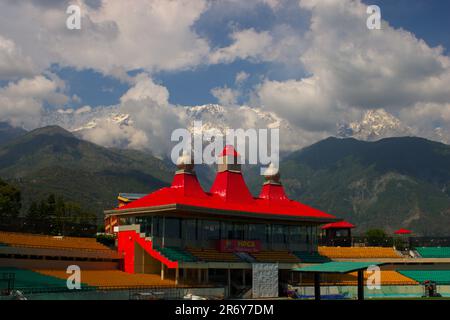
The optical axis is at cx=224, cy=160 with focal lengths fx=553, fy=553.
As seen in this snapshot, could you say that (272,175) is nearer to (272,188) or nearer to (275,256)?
(272,188)

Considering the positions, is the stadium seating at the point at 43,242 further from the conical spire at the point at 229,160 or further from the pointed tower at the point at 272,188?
the pointed tower at the point at 272,188

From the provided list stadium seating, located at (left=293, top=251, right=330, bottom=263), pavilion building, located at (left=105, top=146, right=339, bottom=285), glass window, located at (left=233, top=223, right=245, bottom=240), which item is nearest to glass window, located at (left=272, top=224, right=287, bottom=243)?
pavilion building, located at (left=105, top=146, right=339, bottom=285)

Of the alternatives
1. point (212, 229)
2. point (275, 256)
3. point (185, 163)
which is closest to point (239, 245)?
point (212, 229)

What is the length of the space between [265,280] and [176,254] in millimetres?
11455

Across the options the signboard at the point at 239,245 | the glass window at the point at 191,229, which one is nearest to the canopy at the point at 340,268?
the signboard at the point at 239,245

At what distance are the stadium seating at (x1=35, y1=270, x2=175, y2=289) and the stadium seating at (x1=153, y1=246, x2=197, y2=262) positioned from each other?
9.05 feet

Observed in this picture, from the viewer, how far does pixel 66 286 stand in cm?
5075

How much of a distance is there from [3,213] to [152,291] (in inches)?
2308

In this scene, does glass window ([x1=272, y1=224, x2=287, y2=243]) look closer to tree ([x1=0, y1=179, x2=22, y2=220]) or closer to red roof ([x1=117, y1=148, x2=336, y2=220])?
red roof ([x1=117, y1=148, x2=336, y2=220])

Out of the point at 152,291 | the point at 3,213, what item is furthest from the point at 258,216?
the point at 3,213

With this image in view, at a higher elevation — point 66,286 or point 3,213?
point 3,213

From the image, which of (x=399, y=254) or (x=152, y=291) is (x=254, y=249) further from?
(x=399, y=254)

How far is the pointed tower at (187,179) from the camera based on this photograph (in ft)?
228
